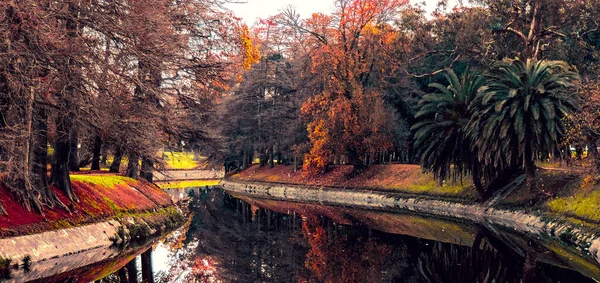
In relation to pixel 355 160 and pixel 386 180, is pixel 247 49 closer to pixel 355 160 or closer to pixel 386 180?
pixel 386 180

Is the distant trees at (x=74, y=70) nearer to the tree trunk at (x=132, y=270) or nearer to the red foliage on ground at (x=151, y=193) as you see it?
the tree trunk at (x=132, y=270)

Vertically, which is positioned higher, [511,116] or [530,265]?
[511,116]

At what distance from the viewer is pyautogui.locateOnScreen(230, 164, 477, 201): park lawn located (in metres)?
48.5

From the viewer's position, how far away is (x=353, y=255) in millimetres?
24609

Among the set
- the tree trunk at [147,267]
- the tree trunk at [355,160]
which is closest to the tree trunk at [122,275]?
the tree trunk at [147,267]

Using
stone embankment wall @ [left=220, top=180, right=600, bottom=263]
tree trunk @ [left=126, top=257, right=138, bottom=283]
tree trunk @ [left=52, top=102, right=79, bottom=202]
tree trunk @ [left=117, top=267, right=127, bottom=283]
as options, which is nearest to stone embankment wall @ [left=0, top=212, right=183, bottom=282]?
tree trunk @ [left=126, top=257, right=138, bottom=283]

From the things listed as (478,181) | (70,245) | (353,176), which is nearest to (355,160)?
(353,176)

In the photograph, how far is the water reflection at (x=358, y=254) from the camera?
1950cm

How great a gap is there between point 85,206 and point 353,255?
1196 cm

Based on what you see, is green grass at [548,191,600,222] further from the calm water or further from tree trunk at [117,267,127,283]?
tree trunk at [117,267,127,283]

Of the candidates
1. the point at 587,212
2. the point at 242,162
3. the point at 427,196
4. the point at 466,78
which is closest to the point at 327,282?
the point at 587,212

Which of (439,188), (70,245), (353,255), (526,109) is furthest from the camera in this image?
(439,188)

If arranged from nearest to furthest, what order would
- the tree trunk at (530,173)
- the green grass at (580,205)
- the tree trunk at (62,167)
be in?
the tree trunk at (62,167) < the green grass at (580,205) < the tree trunk at (530,173)

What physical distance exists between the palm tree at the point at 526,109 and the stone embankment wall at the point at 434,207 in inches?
122
